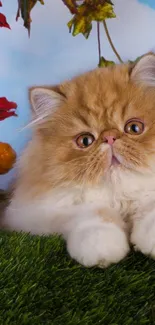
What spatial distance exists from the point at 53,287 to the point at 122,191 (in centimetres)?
41

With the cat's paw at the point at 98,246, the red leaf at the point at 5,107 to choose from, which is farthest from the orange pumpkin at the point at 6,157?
the cat's paw at the point at 98,246

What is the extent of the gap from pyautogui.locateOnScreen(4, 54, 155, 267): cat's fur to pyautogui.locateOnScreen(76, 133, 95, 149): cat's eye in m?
0.02

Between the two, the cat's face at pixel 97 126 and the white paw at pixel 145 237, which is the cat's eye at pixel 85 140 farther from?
the white paw at pixel 145 237

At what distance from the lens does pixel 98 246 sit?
113 centimetres

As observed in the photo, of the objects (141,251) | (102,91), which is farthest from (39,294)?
(102,91)

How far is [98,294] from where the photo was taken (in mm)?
1093

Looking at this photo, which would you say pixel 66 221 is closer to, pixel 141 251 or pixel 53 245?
pixel 53 245

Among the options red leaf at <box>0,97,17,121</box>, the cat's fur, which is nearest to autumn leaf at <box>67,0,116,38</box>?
red leaf at <box>0,97,17,121</box>

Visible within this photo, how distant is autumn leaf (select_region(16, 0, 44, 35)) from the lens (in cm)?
241

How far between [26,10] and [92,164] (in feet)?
4.35

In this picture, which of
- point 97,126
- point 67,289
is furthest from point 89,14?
point 67,289

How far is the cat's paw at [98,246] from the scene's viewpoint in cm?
114

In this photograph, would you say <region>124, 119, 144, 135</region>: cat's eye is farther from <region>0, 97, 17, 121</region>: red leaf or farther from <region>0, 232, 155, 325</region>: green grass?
<region>0, 97, 17, 121</region>: red leaf

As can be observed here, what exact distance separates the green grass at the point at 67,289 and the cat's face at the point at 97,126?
270 millimetres
